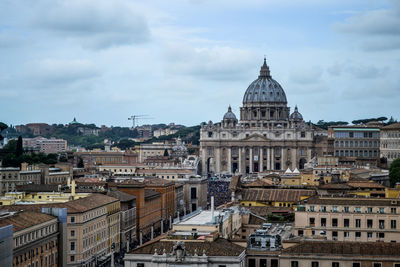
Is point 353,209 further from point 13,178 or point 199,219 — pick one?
point 13,178

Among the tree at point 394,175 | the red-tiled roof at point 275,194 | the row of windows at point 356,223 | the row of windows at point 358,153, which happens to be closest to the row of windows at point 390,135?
the row of windows at point 358,153

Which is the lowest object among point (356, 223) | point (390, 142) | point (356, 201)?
point (356, 223)

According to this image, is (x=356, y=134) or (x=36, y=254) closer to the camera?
(x=36, y=254)

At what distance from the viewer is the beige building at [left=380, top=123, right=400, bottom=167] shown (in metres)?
137

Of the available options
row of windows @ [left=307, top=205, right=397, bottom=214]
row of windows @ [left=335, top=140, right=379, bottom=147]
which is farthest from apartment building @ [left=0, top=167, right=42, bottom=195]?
row of windows @ [left=335, top=140, right=379, bottom=147]

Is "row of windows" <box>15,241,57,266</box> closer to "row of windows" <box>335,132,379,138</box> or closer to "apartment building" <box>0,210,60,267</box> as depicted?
"apartment building" <box>0,210,60,267</box>

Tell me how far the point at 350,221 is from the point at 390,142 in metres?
89.9

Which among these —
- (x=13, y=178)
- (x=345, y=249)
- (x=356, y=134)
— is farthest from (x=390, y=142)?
(x=345, y=249)

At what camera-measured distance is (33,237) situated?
177 ft

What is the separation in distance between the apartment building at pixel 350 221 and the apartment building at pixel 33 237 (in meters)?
14.6

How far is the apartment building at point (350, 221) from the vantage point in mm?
52500

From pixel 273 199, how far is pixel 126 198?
18.5 m

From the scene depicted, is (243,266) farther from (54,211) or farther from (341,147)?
(341,147)

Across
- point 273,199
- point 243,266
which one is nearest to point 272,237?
point 243,266
